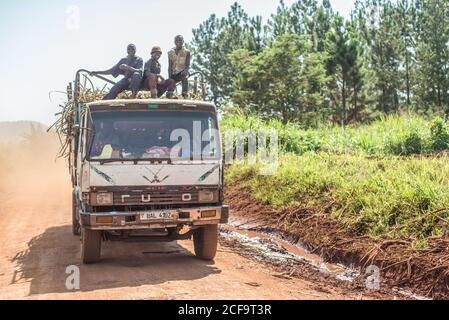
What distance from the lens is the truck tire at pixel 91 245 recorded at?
8242 millimetres

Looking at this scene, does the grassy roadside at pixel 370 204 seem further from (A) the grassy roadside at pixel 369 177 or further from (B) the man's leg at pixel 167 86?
(B) the man's leg at pixel 167 86

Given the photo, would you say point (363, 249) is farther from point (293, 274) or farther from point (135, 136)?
point (135, 136)

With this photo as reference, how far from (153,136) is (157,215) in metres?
1.21

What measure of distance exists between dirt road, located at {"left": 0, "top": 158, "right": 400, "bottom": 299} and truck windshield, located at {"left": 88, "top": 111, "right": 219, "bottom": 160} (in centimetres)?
168

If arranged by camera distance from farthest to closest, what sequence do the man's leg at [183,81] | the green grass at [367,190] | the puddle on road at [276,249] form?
the man's leg at [183,81] → the green grass at [367,190] → the puddle on road at [276,249]

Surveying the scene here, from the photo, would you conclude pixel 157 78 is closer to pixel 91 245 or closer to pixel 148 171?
pixel 148 171

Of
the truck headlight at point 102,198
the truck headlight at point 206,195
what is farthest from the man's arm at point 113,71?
the truck headlight at point 206,195

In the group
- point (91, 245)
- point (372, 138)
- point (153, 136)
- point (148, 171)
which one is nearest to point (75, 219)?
point (91, 245)

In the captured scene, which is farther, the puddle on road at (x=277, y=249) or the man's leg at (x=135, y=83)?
the man's leg at (x=135, y=83)

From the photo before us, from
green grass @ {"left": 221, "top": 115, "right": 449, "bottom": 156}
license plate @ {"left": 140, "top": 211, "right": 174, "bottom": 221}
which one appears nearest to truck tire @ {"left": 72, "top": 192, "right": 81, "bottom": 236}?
license plate @ {"left": 140, "top": 211, "right": 174, "bottom": 221}

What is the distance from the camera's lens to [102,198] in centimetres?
792

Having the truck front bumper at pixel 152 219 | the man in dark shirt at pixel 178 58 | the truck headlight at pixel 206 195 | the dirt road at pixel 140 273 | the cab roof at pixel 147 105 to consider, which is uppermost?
the man in dark shirt at pixel 178 58

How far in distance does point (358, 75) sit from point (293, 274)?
35.8 meters
